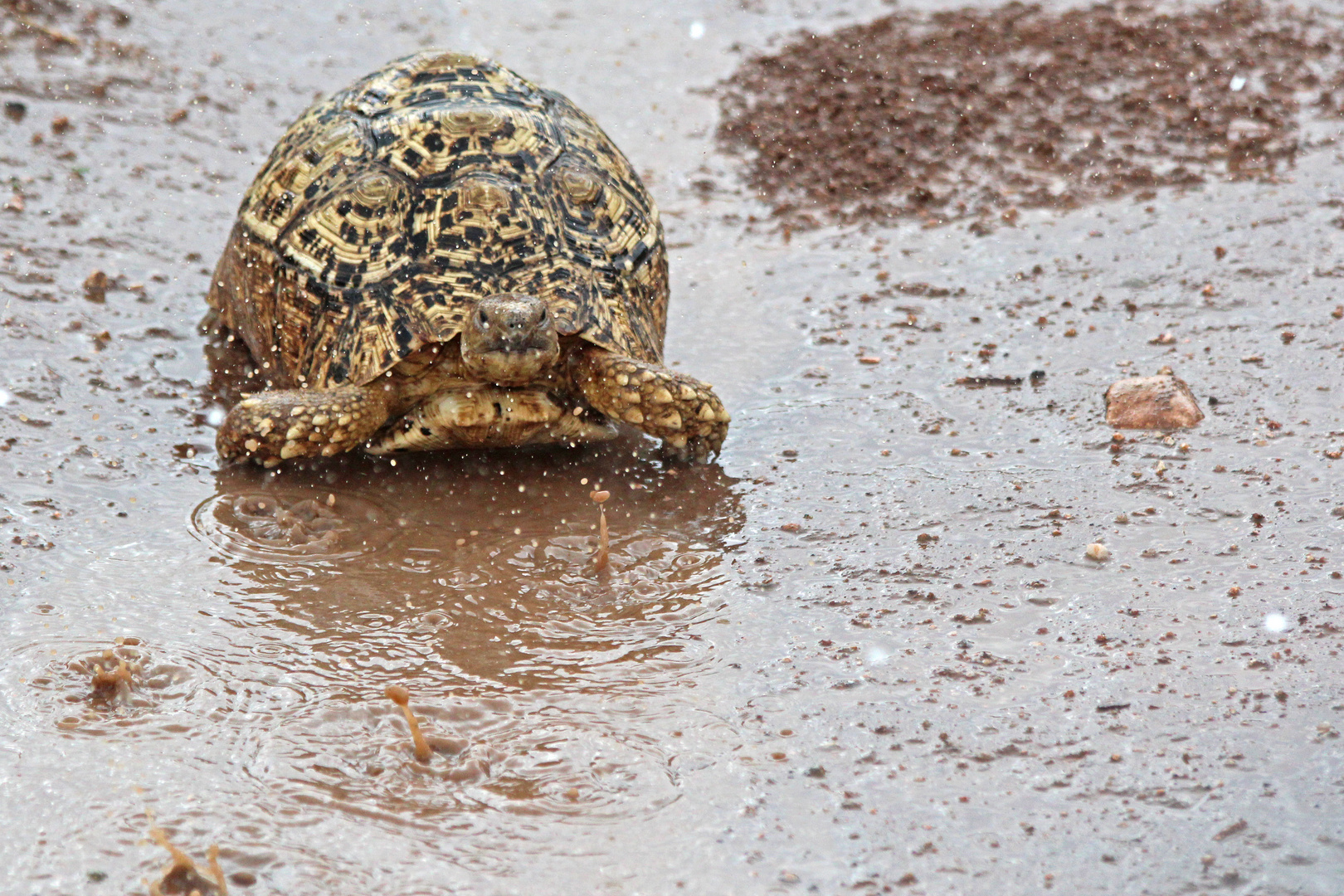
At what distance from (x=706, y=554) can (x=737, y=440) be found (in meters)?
0.87

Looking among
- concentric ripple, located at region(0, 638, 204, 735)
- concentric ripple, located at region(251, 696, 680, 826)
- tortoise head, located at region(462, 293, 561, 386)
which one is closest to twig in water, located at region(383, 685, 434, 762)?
concentric ripple, located at region(251, 696, 680, 826)

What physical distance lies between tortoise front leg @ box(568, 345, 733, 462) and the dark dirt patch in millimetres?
2481

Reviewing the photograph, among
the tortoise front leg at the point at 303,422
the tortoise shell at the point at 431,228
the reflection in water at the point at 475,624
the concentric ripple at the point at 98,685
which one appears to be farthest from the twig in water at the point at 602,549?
the concentric ripple at the point at 98,685

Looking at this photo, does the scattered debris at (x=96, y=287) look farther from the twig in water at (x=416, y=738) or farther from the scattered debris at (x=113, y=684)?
the twig in water at (x=416, y=738)

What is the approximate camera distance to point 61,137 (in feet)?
23.4

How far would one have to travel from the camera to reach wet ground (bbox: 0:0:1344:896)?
303 centimetres

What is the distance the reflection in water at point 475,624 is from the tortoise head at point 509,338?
20.4 inches

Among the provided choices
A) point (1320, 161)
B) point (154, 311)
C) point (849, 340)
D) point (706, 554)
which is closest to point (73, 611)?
point (706, 554)

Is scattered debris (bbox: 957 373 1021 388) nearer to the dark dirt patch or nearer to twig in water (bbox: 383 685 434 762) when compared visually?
the dark dirt patch

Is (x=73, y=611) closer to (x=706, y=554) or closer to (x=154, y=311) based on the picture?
(x=706, y=554)

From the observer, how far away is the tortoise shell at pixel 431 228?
4.68 m

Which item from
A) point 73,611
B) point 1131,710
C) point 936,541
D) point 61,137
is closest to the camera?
point 1131,710

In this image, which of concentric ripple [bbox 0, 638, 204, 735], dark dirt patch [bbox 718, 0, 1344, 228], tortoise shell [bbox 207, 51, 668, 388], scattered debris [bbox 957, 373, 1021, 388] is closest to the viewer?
concentric ripple [bbox 0, 638, 204, 735]

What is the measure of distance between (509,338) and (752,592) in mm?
1119
